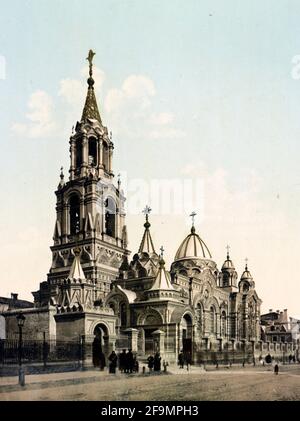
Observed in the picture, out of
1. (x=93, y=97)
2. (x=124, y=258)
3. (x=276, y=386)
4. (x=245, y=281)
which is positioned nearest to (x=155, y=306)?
(x=124, y=258)

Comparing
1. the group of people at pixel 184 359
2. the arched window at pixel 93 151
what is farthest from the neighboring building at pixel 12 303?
the group of people at pixel 184 359

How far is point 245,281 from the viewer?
71875 mm

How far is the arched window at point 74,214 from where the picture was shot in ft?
177

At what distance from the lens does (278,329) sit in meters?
88.2

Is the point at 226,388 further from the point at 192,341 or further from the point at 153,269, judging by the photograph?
the point at 153,269

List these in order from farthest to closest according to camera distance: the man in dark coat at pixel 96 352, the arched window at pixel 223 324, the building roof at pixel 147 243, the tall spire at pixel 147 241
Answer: the arched window at pixel 223 324 → the building roof at pixel 147 243 → the tall spire at pixel 147 241 → the man in dark coat at pixel 96 352

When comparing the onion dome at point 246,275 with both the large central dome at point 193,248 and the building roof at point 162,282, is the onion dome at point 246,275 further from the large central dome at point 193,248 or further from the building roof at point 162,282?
the building roof at point 162,282

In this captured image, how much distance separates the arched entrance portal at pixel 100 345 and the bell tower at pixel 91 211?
9.17 metres

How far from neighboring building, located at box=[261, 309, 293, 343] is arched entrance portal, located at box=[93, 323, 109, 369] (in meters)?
49.9

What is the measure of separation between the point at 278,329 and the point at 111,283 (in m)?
47.1

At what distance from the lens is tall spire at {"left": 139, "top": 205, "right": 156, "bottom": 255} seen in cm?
5272

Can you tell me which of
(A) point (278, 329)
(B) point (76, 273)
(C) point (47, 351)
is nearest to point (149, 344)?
(C) point (47, 351)

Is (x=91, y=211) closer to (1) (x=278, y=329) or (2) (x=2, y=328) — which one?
(2) (x=2, y=328)

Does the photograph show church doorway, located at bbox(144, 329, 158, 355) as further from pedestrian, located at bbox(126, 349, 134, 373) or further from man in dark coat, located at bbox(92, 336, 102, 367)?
pedestrian, located at bbox(126, 349, 134, 373)
